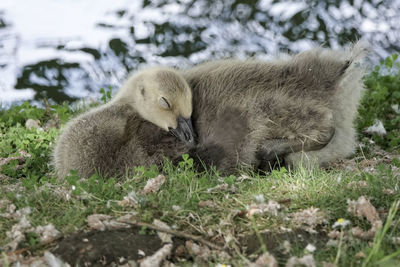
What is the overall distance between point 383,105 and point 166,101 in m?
3.22

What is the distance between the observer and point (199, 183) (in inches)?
147

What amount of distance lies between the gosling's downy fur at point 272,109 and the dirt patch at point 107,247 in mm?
1444

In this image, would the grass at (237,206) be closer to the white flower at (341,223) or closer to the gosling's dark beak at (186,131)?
the white flower at (341,223)

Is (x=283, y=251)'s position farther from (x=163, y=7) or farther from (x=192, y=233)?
(x=163, y=7)

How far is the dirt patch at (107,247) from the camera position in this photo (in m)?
2.83

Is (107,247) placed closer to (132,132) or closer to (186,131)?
(186,131)

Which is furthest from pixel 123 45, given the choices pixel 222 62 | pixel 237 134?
pixel 237 134

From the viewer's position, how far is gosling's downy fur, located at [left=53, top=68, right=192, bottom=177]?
169 inches

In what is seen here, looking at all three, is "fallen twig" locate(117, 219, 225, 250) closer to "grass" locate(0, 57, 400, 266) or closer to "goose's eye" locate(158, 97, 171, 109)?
"grass" locate(0, 57, 400, 266)

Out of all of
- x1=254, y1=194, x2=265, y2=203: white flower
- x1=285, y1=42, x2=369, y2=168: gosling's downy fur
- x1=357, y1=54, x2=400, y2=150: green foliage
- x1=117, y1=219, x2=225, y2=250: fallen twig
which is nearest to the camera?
x1=117, y1=219, x2=225, y2=250: fallen twig

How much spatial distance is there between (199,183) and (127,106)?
1257mm

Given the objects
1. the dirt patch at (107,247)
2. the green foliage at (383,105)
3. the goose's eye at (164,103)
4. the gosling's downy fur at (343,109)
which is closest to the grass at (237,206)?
the dirt patch at (107,247)

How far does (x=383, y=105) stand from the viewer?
6.36 metres

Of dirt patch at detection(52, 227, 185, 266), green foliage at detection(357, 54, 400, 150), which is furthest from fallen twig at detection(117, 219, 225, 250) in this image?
green foliage at detection(357, 54, 400, 150)
